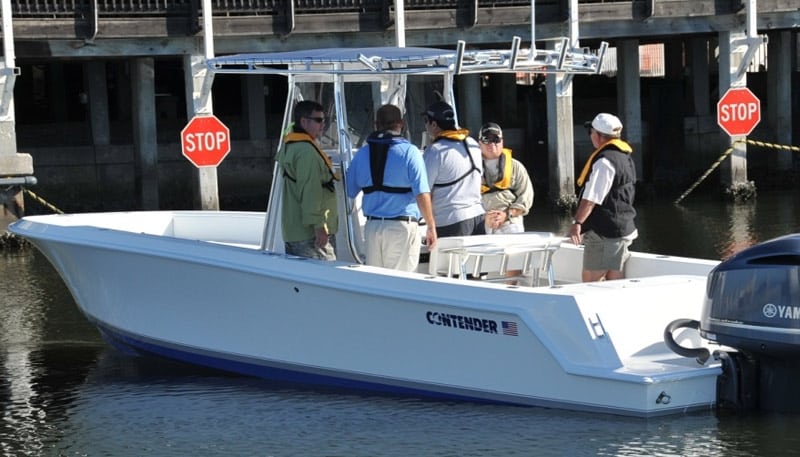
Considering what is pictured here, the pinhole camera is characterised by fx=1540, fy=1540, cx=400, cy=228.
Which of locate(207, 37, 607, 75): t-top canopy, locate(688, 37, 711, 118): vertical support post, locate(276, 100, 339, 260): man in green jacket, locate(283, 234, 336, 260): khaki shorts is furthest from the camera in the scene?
locate(688, 37, 711, 118): vertical support post

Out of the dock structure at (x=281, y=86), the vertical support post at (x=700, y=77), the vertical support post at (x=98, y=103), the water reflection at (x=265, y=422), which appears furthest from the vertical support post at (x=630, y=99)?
the water reflection at (x=265, y=422)

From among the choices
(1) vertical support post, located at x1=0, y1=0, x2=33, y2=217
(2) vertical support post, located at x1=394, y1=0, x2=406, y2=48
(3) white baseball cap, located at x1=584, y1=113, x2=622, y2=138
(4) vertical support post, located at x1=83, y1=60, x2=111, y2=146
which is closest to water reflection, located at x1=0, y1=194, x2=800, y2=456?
(3) white baseball cap, located at x1=584, y1=113, x2=622, y2=138

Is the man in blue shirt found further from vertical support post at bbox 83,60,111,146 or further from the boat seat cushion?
vertical support post at bbox 83,60,111,146

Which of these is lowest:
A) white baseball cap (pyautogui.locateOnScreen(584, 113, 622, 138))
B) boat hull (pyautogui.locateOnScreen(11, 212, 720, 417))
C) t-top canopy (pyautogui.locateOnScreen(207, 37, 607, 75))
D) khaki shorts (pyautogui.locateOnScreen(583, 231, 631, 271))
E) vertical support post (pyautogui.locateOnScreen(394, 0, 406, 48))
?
boat hull (pyautogui.locateOnScreen(11, 212, 720, 417))

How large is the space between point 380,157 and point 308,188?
0.52 m

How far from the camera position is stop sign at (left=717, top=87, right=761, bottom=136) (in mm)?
22797

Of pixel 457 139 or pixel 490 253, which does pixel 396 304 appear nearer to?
pixel 490 253

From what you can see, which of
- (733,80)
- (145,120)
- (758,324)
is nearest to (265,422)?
(758,324)

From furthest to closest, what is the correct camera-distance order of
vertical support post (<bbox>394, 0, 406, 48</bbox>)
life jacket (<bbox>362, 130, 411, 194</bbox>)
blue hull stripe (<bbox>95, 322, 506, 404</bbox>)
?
1. vertical support post (<bbox>394, 0, 406, 48</bbox>)
2. life jacket (<bbox>362, 130, 411, 194</bbox>)
3. blue hull stripe (<bbox>95, 322, 506, 404</bbox>)

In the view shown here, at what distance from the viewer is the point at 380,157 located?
358 inches

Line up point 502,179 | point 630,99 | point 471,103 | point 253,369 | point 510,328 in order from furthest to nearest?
1. point 630,99
2. point 471,103
3. point 502,179
4. point 253,369
5. point 510,328

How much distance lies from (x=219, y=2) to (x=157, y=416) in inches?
507

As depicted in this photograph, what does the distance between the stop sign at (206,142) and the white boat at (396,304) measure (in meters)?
9.55

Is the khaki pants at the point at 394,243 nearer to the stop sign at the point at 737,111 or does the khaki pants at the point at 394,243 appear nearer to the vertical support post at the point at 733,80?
the stop sign at the point at 737,111
